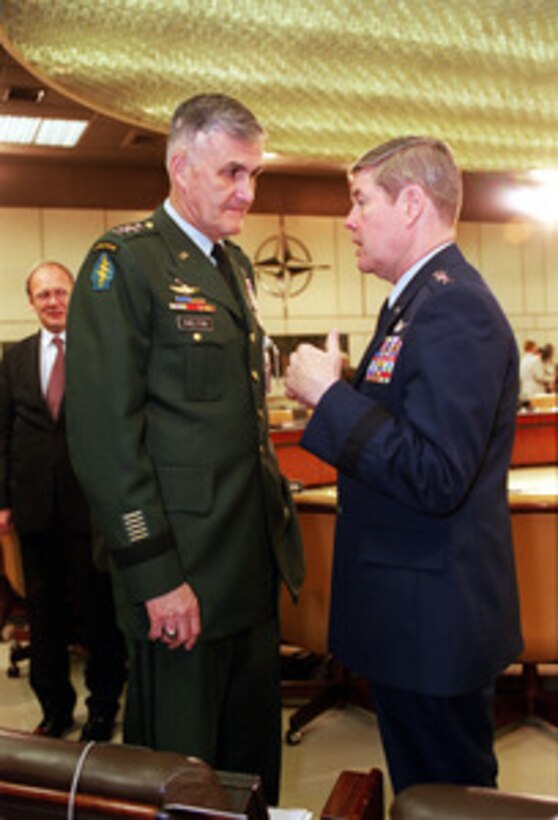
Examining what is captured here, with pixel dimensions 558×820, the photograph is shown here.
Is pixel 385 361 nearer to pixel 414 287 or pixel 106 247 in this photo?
pixel 414 287

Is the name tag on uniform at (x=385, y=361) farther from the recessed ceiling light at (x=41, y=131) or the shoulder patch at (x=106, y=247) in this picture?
the recessed ceiling light at (x=41, y=131)

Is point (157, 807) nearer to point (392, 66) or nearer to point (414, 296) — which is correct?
point (414, 296)

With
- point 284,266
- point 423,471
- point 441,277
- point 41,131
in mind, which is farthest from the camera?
point 284,266

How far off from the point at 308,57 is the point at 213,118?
232cm

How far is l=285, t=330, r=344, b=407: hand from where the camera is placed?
1582 millimetres

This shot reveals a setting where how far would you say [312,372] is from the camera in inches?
62.8

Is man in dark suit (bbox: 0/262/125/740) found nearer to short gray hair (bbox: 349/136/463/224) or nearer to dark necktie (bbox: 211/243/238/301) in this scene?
dark necktie (bbox: 211/243/238/301)

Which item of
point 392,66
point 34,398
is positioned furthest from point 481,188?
point 34,398

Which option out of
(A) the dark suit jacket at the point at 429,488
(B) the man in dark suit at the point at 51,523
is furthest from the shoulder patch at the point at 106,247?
(B) the man in dark suit at the point at 51,523

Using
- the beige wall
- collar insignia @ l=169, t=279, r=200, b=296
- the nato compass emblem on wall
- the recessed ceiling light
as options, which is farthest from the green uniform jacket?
the nato compass emblem on wall

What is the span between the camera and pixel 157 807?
0.79m

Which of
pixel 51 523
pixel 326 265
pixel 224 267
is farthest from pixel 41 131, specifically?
pixel 224 267

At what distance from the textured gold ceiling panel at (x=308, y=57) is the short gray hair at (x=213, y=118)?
1.56 metres

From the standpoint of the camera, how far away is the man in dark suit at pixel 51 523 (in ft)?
10.5
